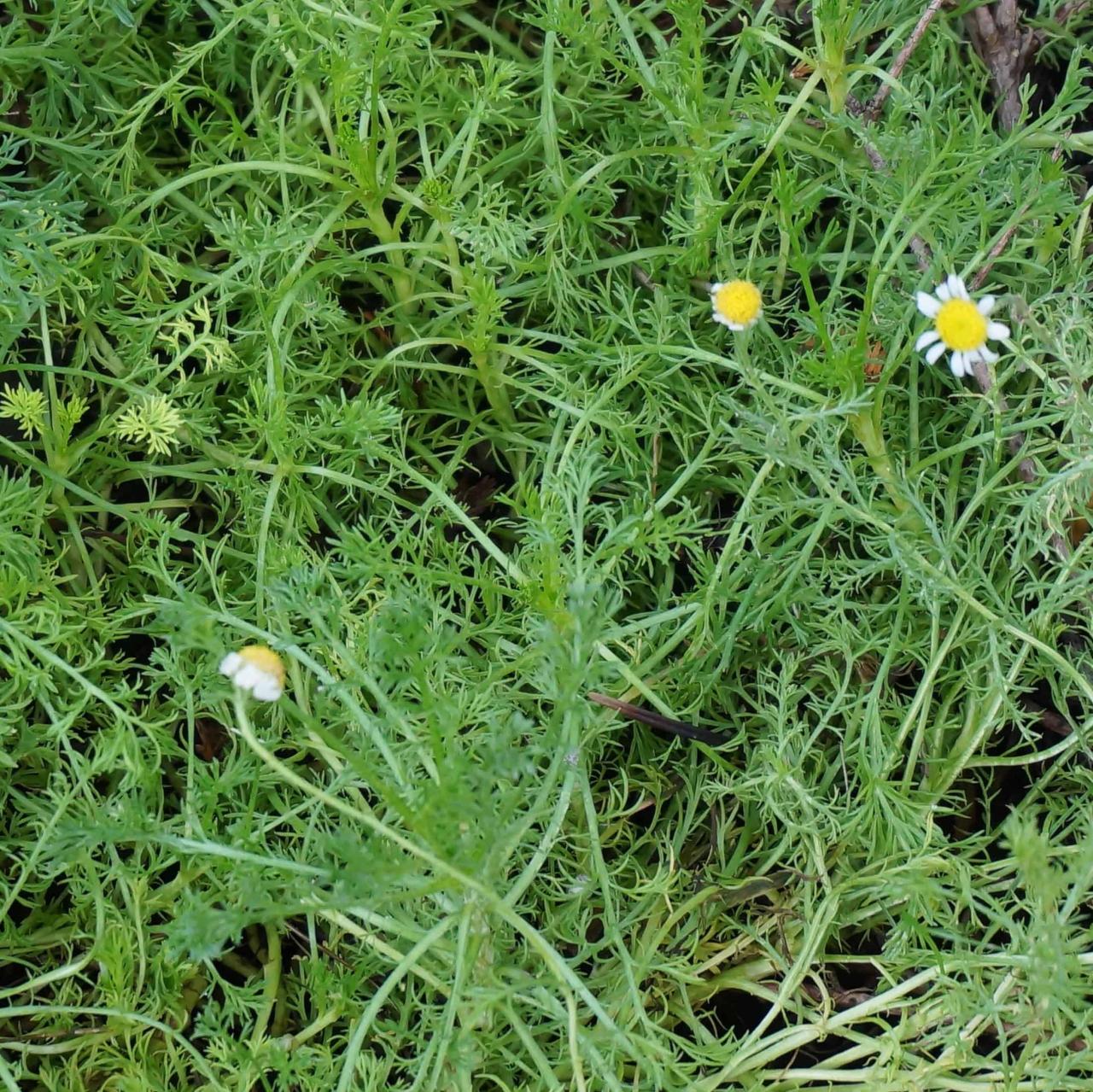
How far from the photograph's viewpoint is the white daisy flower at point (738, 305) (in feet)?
3.90

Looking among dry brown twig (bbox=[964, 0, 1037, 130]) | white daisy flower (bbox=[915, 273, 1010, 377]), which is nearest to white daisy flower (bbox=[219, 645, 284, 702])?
white daisy flower (bbox=[915, 273, 1010, 377])

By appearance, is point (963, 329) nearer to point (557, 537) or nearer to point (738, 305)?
point (738, 305)

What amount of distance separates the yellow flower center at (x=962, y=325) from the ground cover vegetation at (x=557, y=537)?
2cm

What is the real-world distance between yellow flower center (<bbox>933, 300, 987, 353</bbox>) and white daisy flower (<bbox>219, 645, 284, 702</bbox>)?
0.76 meters

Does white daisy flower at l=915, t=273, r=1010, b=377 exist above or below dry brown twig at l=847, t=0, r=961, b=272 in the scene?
below

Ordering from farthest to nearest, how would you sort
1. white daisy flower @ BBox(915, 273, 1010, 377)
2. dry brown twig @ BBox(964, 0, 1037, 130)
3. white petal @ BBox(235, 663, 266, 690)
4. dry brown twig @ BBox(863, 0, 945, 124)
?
dry brown twig @ BBox(964, 0, 1037, 130)
dry brown twig @ BBox(863, 0, 945, 124)
white daisy flower @ BBox(915, 273, 1010, 377)
white petal @ BBox(235, 663, 266, 690)

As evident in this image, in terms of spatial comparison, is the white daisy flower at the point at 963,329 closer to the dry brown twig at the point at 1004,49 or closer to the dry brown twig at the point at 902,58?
the dry brown twig at the point at 902,58

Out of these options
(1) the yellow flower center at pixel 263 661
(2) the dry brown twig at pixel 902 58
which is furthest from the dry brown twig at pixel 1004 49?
(1) the yellow flower center at pixel 263 661

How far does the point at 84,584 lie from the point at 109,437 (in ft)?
0.66

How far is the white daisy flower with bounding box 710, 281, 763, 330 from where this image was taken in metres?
1.19

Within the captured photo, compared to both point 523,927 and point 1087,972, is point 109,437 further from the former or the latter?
point 1087,972

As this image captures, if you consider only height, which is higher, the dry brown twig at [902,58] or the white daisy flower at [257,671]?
the dry brown twig at [902,58]

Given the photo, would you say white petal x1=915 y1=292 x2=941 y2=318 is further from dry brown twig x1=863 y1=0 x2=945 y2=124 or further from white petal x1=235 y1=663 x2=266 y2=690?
white petal x1=235 y1=663 x2=266 y2=690

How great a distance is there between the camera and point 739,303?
3.91ft
